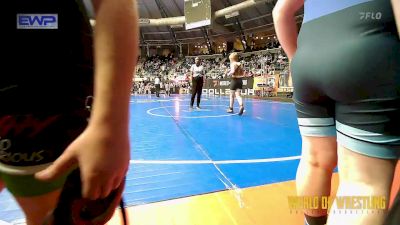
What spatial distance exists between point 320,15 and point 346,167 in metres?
0.42

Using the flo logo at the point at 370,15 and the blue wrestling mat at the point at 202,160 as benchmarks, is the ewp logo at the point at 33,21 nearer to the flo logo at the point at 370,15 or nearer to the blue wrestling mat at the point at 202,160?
the flo logo at the point at 370,15

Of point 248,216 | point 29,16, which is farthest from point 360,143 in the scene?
point 248,216

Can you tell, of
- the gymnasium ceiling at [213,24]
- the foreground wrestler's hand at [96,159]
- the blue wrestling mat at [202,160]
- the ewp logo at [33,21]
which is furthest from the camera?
the gymnasium ceiling at [213,24]

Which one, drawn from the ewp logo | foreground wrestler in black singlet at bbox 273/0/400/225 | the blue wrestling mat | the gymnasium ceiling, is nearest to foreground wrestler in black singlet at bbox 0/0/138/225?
the ewp logo

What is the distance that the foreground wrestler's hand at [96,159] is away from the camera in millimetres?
463

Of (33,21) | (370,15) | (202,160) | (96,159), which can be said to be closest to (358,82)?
(370,15)

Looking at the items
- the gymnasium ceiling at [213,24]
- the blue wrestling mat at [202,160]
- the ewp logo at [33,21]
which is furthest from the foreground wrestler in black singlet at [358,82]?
the gymnasium ceiling at [213,24]

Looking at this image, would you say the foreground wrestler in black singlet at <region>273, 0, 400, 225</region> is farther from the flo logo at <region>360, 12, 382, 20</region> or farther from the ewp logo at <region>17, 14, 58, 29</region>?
the ewp logo at <region>17, 14, 58, 29</region>

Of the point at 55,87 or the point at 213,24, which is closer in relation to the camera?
the point at 55,87

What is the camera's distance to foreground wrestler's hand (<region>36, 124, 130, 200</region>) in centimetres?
46

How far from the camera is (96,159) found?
1.51ft

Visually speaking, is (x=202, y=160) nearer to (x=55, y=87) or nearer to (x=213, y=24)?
(x=55, y=87)

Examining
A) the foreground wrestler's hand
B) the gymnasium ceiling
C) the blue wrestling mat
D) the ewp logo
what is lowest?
the blue wrestling mat

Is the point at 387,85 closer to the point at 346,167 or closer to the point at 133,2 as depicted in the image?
the point at 346,167
